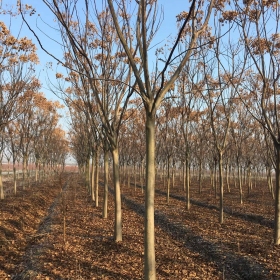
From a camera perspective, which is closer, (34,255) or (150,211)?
(150,211)

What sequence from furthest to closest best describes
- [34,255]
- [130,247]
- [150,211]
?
[130,247], [34,255], [150,211]

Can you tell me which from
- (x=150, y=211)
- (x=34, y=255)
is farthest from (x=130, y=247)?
(x=150, y=211)

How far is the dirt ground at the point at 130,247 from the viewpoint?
19.3 feet

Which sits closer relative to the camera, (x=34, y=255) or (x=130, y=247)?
(x=34, y=255)

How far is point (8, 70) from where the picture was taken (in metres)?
11.4

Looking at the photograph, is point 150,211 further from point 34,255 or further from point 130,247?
point 34,255

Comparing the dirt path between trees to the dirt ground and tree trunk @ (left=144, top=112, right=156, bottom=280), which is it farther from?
tree trunk @ (left=144, top=112, right=156, bottom=280)

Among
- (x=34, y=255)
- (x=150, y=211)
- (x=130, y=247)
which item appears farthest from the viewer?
(x=130, y=247)

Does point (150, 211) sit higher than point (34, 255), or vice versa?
point (150, 211)

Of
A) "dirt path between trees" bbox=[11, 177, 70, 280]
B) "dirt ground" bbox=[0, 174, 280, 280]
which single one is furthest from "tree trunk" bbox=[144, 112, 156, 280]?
"dirt path between trees" bbox=[11, 177, 70, 280]

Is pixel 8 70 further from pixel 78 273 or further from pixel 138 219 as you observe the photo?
pixel 78 273

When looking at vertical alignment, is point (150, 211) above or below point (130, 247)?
above

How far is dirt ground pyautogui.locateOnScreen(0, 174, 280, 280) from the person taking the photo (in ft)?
19.3

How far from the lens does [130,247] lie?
7.48 m
